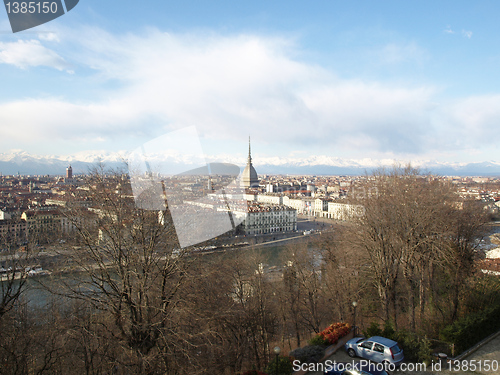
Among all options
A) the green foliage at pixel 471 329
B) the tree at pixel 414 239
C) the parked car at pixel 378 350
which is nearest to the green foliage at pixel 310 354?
the parked car at pixel 378 350

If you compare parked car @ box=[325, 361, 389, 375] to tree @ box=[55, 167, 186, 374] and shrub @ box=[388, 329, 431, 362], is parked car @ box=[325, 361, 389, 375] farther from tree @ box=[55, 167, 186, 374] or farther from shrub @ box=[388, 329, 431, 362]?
tree @ box=[55, 167, 186, 374]

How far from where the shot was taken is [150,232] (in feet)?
11.8

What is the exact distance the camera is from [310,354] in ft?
13.1

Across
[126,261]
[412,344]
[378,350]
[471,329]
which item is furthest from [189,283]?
[471,329]

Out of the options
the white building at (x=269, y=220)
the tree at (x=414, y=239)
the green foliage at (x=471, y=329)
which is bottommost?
the white building at (x=269, y=220)

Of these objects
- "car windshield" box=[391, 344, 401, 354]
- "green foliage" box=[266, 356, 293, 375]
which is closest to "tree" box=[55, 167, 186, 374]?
"green foliage" box=[266, 356, 293, 375]

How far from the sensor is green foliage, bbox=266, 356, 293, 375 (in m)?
3.43

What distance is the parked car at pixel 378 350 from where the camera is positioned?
386 centimetres

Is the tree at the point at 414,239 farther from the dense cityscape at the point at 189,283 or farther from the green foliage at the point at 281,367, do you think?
the green foliage at the point at 281,367

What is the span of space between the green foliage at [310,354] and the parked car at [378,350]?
0.37 metres

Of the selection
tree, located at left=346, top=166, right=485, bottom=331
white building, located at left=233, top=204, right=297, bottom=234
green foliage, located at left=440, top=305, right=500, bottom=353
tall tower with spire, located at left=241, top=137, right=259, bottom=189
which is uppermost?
tall tower with spire, located at left=241, top=137, right=259, bottom=189

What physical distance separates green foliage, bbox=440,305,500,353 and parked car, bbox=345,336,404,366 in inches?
33.1

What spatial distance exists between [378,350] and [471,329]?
155cm

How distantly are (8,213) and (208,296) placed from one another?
18309 mm
